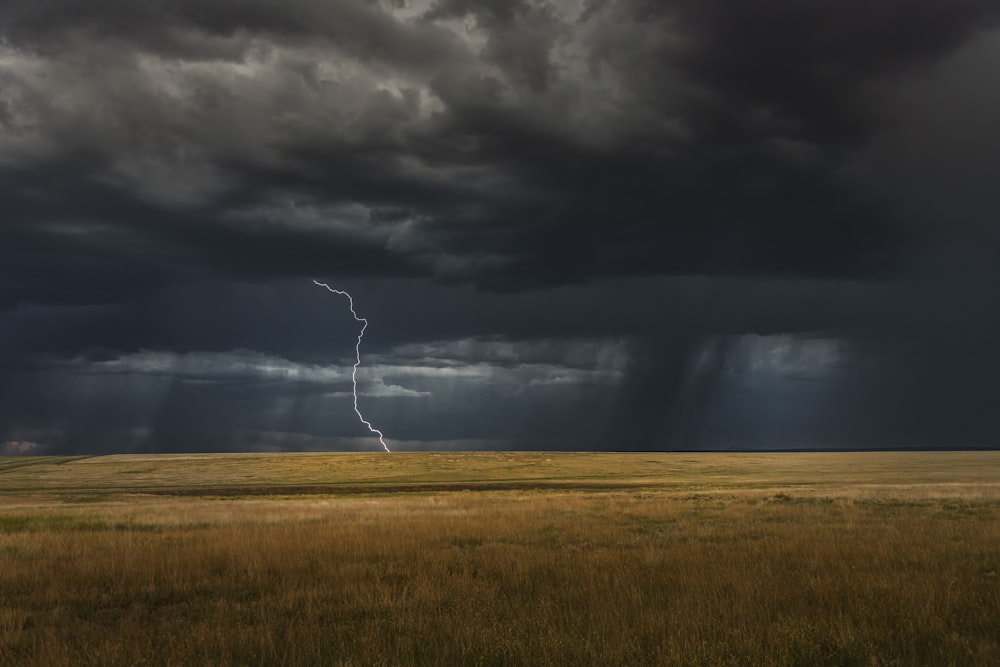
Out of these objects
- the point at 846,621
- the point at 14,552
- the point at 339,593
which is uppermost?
the point at 846,621

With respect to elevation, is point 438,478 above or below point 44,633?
below

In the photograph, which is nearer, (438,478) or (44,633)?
(44,633)

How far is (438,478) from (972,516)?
249 feet

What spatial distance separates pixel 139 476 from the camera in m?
94.1

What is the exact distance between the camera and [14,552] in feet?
52.1

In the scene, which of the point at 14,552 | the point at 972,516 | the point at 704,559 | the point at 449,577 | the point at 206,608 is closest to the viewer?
the point at 206,608

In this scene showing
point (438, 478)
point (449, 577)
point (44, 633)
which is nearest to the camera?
point (44, 633)

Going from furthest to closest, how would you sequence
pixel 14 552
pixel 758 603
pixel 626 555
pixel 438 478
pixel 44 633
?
pixel 438 478 → pixel 14 552 → pixel 626 555 → pixel 758 603 → pixel 44 633

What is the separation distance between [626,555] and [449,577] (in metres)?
4.07

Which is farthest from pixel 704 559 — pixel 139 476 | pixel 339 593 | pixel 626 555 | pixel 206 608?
pixel 139 476

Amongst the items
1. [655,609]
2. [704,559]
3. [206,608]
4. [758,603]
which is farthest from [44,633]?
[704,559]

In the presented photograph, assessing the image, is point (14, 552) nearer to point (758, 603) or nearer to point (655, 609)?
point (655, 609)

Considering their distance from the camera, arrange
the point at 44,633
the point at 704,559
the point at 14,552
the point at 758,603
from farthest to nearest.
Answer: the point at 14,552 → the point at 704,559 → the point at 758,603 → the point at 44,633

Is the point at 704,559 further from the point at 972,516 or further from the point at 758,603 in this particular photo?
the point at 972,516
